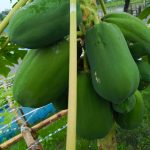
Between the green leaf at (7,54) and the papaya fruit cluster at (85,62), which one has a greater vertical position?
the papaya fruit cluster at (85,62)

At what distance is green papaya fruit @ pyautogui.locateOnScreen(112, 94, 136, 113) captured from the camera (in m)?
1.01

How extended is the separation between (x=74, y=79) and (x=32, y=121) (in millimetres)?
4907

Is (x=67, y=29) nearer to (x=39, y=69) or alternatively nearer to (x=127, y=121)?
(x=39, y=69)

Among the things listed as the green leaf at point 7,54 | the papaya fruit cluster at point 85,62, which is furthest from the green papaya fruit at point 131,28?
the green leaf at point 7,54

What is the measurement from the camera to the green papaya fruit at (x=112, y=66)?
905mm

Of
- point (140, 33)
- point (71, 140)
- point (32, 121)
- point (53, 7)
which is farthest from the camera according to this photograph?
point (32, 121)

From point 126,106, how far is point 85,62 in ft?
0.46

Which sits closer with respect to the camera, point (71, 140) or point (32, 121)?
point (71, 140)

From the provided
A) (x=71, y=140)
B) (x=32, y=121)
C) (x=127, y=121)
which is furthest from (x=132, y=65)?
(x=32, y=121)

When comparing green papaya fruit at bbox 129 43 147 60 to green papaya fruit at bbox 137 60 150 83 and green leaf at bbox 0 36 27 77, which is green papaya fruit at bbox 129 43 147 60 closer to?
green papaya fruit at bbox 137 60 150 83

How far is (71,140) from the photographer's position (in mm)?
598

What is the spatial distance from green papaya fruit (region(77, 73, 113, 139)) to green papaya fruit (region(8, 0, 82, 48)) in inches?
5.1

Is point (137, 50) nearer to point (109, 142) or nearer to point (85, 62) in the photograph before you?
point (85, 62)

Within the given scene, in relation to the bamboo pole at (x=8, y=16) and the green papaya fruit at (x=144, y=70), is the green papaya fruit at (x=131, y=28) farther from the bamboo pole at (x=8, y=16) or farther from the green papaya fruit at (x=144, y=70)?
the bamboo pole at (x=8, y=16)
